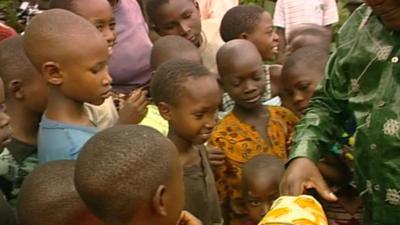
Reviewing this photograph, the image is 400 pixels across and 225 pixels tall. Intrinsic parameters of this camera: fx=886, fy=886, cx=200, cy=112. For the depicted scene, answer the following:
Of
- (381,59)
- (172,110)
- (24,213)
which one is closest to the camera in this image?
(24,213)

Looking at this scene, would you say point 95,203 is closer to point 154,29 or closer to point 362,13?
point 362,13

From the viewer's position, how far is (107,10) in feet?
12.9

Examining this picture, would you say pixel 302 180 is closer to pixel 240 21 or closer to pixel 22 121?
pixel 22 121

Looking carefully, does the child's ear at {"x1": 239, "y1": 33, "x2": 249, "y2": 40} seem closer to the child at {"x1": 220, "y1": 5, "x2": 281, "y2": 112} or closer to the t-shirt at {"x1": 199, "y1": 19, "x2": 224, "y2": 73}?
the child at {"x1": 220, "y1": 5, "x2": 281, "y2": 112}

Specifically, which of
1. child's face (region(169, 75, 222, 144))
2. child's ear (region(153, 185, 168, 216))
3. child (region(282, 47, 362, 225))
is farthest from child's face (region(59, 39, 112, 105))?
child (region(282, 47, 362, 225))

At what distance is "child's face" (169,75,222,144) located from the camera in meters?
3.66

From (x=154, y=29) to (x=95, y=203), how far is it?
271 cm

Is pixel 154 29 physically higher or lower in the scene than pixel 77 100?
lower

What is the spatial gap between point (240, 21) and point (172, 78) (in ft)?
4.61

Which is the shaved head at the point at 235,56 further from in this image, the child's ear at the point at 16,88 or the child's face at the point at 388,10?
the child's face at the point at 388,10

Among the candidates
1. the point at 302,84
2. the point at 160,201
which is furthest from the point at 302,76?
the point at 160,201

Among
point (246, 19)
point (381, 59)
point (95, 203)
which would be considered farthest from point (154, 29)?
point (95, 203)

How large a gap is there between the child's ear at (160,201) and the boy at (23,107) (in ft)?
3.45

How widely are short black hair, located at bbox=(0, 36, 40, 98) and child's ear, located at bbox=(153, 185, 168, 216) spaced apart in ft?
3.85
